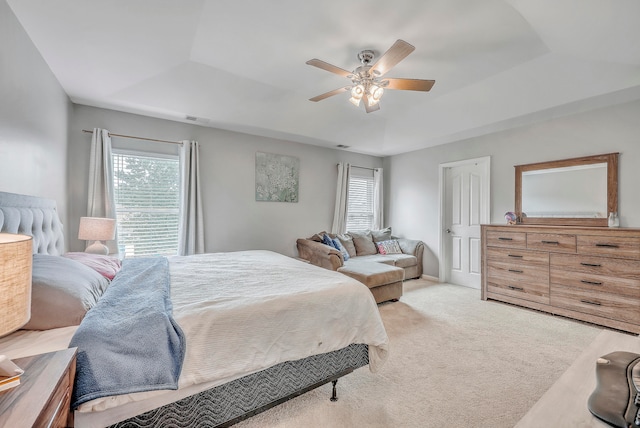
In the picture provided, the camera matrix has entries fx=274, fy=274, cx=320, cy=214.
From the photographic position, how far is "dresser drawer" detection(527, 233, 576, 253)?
326 cm

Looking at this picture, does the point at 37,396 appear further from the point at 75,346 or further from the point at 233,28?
the point at 233,28

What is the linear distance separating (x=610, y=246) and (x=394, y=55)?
314cm

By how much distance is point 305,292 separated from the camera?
A: 181cm

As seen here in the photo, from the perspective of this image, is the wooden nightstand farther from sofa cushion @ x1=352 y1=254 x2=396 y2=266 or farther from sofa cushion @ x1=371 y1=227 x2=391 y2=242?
sofa cushion @ x1=371 y1=227 x2=391 y2=242

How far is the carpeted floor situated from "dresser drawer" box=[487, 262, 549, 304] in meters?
0.26

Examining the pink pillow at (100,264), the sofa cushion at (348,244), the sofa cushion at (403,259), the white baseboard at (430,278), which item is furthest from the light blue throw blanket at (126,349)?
the white baseboard at (430,278)

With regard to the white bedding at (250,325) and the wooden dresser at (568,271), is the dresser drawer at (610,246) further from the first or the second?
the white bedding at (250,325)

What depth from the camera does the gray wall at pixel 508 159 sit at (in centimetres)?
320

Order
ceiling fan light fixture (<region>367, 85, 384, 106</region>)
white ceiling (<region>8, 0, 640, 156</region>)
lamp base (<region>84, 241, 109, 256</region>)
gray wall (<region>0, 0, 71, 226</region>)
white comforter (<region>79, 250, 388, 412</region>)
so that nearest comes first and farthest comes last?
white comforter (<region>79, 250, 388, 412</region>), gray wall (<region>0, 0, 71, 226</region>), white ceiling (<region>8, 0, 640, 156</region>), ceiling fan light fixture (<region>367, 85, 384, 106</region>), lamp base (<region>84, 241, 109, 256</region>)

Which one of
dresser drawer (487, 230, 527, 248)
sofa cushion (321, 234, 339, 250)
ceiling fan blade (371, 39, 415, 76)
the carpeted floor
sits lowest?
the carpeted floor

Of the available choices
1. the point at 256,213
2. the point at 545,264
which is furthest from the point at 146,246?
the point at 545,264

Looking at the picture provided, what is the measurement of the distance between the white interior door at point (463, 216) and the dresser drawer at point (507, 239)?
610mm

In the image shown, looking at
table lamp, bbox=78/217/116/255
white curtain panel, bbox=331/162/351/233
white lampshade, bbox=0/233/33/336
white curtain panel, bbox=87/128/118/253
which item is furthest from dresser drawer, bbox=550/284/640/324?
white curtain panel, bbox=87/128/118/253

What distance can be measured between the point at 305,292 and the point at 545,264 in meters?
3.38
